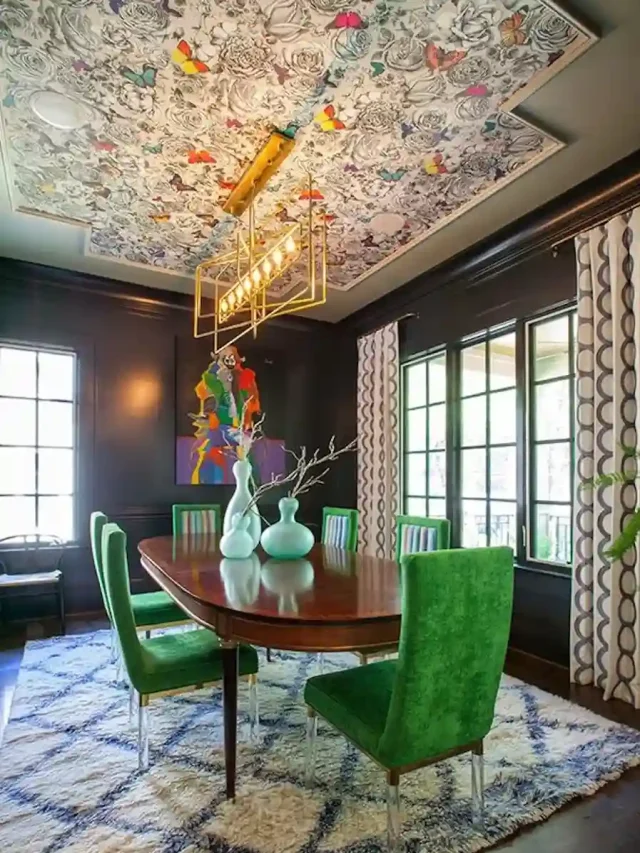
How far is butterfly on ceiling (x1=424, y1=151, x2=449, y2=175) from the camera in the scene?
283 centimetres

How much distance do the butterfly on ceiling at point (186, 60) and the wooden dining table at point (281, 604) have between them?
6.72 ft

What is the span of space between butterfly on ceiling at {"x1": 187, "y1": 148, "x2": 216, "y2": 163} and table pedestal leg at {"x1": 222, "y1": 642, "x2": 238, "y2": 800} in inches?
91.1

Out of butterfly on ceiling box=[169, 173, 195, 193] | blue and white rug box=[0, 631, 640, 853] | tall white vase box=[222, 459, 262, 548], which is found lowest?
blue and white rug box=[0, 631, 640, 853]

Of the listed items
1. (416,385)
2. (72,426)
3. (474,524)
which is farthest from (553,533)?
(72,426)

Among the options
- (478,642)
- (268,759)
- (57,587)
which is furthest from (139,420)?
(478,642)

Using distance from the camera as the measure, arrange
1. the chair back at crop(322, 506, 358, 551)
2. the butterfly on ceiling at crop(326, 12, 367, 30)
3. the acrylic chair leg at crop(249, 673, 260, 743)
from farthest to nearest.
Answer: the chair back at crop(322, 506, 358, 551), the acrylic chair leg at crop(249, 673, 260, 743), the butterfly on ceiling at crop(326, 12, 367, 30)

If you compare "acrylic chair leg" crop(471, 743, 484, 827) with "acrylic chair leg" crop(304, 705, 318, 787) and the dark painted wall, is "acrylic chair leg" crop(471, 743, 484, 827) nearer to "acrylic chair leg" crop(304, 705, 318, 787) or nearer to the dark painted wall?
"acrylic chair leg" crop(304, 705, 318, 787)

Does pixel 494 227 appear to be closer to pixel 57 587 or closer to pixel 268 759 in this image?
pixel 268 759

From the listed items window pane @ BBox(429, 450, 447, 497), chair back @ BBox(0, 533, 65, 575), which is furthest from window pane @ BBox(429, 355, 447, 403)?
chair back @ BBox(0, 533, 65, 575)

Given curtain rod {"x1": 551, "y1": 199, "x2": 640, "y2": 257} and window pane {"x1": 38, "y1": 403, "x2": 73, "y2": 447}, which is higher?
curtain rod {"x1": 551, "y1": 199, "x2": 640, "y2": 257}

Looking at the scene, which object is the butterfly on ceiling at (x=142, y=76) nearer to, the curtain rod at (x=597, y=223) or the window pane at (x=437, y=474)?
the curtain rod at (x=597, y=223)

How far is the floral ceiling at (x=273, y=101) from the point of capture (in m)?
1.94

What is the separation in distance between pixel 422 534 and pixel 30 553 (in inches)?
128

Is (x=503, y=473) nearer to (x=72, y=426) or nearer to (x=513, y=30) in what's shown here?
(x=513, y=30)
